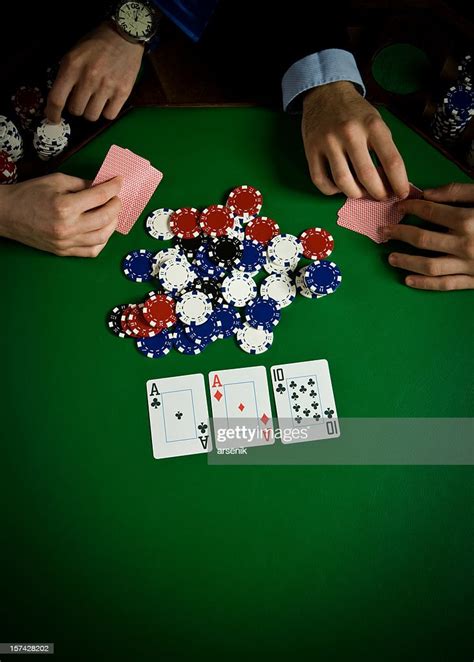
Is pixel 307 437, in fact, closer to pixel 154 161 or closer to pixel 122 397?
pixel 122 397

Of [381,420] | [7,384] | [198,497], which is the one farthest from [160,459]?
[381,420]

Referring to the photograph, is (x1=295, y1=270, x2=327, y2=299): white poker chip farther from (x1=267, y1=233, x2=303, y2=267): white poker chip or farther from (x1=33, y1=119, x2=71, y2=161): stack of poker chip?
(x1=33, y1=119, x2=71, y2=161): stack of poker chip

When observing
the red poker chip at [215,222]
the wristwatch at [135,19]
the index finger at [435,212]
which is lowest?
the index finger at [435,212]

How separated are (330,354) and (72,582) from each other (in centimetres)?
99

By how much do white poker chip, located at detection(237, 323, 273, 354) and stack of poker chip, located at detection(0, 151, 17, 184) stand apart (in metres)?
0.91

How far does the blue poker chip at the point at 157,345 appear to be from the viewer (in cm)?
162

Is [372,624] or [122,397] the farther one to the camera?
[122,397]

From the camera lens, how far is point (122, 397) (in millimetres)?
1590

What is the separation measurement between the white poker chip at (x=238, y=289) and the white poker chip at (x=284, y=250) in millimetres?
105

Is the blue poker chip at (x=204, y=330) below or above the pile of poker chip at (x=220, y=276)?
below

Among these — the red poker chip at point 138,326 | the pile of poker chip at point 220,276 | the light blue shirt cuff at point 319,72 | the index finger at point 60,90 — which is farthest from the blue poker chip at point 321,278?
the index finger at point 60,90

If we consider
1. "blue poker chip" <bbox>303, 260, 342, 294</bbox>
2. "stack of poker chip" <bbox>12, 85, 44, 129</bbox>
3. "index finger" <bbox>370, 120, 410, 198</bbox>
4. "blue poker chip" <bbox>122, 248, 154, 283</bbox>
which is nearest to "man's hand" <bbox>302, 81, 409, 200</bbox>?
"index finger" <bbox>370, 120, 410, 198</bbox>

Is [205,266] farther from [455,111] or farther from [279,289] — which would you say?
[455,111]

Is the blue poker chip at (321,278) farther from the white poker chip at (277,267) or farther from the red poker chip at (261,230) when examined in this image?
the red poker chip at (261,230)
